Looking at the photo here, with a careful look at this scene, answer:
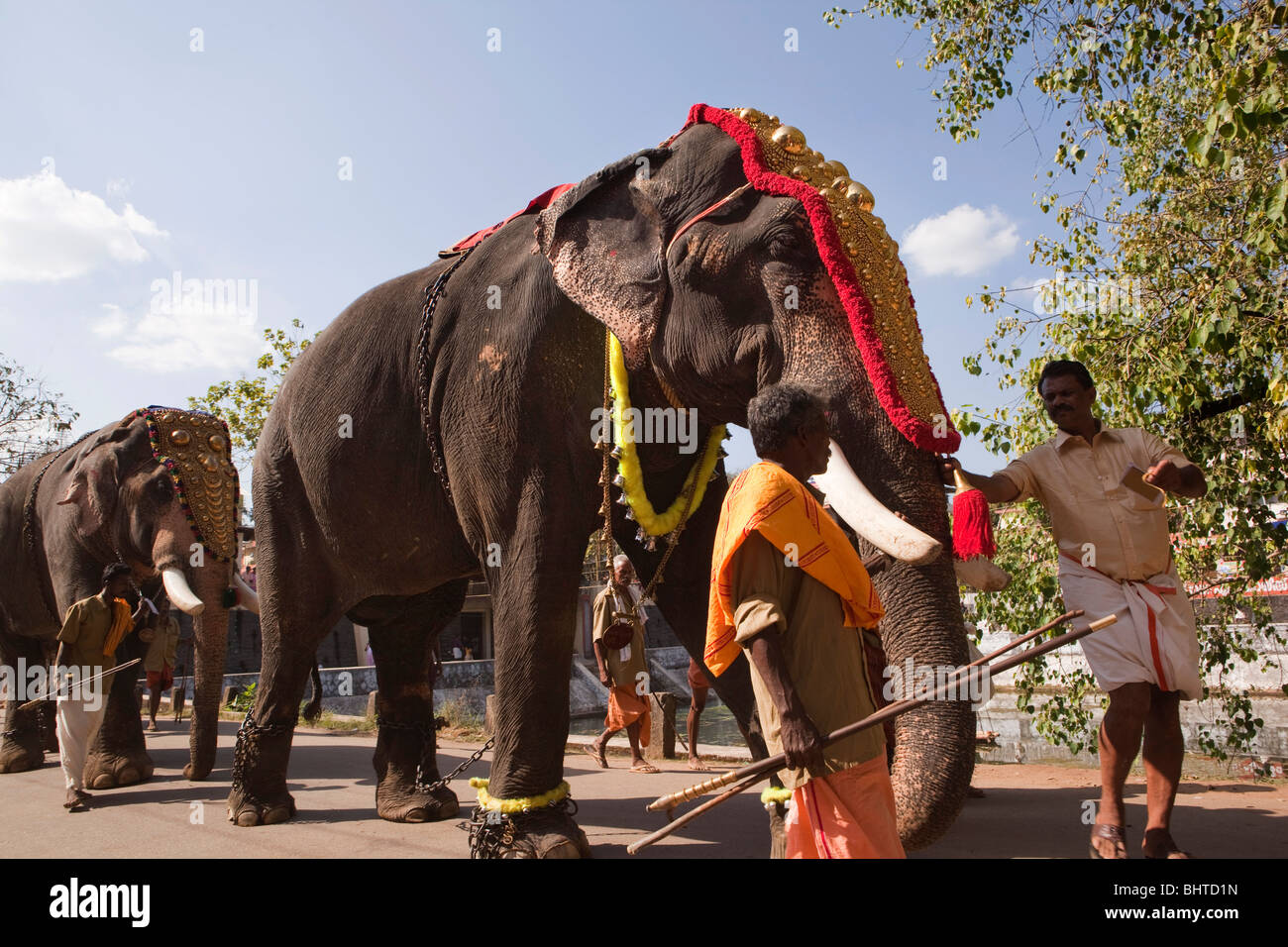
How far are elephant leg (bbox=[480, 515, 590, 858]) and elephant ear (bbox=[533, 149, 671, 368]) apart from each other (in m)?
0.73

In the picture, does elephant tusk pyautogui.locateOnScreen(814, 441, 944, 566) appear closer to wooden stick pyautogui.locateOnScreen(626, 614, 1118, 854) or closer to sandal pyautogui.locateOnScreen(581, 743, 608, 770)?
wooden stick pyautogui.locateOnScreen(626, 614, 1118, 854)

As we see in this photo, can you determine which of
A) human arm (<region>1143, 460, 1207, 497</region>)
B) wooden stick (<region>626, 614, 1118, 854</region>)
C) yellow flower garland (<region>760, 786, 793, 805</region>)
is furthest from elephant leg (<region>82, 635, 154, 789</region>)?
human arm (<region>1143, 460, 1207, 497</region>)

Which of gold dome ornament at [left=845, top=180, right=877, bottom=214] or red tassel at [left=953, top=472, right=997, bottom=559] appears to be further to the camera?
gold dome ornament at [left=845, top=180, right=877, bottom=214]

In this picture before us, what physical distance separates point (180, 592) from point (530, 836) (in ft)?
13.7

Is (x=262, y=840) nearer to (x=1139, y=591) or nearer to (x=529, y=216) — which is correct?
(x=529, y=216)

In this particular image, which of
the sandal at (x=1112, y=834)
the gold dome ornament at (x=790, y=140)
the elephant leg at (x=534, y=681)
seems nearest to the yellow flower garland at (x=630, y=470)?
the elephant leg at (x=534, y=681)

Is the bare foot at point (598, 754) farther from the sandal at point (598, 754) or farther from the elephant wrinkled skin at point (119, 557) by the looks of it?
the elephant wrinkled skin at point (119, 557)

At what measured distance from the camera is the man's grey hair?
2.70 meters

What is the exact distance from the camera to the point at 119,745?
22.9 feet

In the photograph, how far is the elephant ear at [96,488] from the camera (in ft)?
24.2

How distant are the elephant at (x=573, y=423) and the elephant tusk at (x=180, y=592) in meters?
1.74

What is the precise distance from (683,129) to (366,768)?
17.9ft
